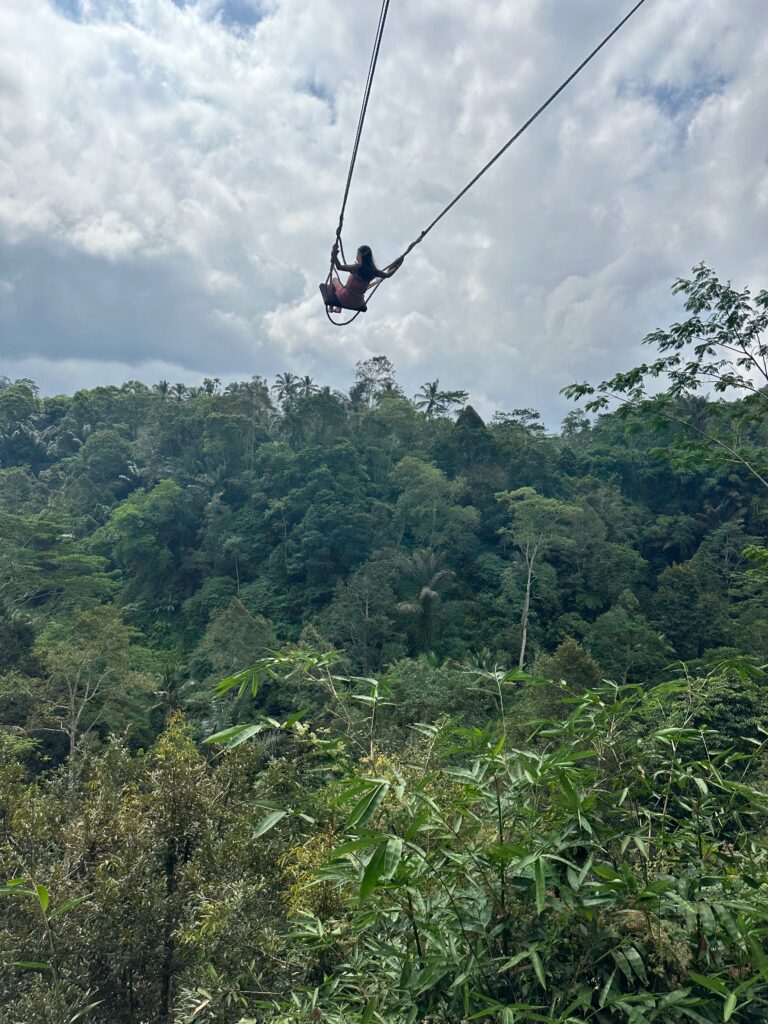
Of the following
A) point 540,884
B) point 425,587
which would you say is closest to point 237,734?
point 540,884

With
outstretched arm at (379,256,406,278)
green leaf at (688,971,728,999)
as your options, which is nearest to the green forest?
green leaf at (688,971,728,999)

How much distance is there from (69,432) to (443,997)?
37.1 meters

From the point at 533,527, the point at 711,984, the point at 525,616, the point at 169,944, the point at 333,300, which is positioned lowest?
the point at 169,944

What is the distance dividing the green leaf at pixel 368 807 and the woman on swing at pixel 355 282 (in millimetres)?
3628

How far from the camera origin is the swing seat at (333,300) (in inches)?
168

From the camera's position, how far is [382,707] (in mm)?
6117

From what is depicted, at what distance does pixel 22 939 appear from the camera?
3.27 m

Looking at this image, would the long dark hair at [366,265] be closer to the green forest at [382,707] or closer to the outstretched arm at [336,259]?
the outstretched arm at [336,259]

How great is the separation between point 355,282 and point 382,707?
4356mm

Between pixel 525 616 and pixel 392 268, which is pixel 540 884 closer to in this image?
pixel 392 268

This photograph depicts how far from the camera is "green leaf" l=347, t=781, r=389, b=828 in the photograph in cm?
77

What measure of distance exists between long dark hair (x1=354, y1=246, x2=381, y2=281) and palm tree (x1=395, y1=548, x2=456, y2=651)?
46.2ft

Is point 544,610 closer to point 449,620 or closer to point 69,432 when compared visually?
point 449,620

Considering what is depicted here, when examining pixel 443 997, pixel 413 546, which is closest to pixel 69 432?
pixel 413 546
